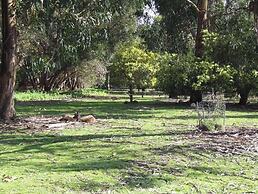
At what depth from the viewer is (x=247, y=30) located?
28.4 metres

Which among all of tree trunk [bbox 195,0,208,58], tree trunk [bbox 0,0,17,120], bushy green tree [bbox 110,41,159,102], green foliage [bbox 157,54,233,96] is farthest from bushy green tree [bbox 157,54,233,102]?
tree trunk [bbox 0,0,17,120]

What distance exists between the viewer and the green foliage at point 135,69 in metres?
31.3

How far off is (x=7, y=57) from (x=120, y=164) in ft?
29.3

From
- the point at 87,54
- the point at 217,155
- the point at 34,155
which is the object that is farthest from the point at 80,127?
the point at 87,54

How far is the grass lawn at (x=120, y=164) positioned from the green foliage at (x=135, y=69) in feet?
56.4

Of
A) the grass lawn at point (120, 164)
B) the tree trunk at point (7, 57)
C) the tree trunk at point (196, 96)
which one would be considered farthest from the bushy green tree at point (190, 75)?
the grass lawn at point (120, 164)

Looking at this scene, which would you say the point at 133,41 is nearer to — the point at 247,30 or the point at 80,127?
the point at 247,30

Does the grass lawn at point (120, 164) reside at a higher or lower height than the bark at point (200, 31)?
lower

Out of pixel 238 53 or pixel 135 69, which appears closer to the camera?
pixel 238 53

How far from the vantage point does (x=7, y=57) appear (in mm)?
16578

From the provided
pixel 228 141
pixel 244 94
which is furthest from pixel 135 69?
pixel 228 141

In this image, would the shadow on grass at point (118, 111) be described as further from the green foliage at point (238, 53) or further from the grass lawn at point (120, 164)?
the grass lawn at point (120, 164)

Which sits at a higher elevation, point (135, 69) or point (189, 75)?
point (135, 69)

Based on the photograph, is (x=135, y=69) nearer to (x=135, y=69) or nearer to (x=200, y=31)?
(x=135, y=69)
